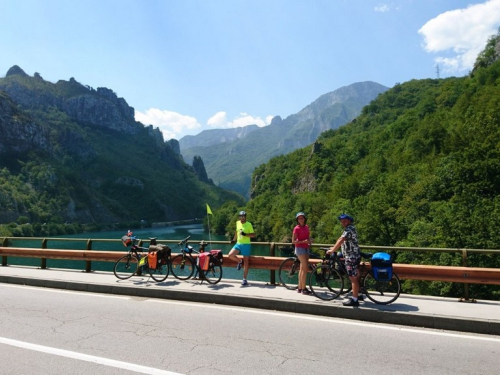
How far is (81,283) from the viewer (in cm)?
1107

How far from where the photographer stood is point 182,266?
1138 centimetres

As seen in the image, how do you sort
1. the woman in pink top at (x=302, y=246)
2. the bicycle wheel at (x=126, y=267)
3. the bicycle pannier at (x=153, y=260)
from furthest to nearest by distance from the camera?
the bicycle wheel at (x=126, y=267), the bicycle pannier at (x=153, y=260), the woman in pink top at (x=302, y=246)

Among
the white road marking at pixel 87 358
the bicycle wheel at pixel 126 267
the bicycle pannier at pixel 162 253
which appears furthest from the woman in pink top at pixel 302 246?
the bicycle wheel at pixel 126 267

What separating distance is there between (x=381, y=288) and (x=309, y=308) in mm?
1689

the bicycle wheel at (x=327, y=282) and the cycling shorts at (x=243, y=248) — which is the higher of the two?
the cycling shorts at (x=243, y=248)

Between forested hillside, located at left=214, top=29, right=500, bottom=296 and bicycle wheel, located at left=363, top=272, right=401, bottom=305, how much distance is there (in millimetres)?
25800

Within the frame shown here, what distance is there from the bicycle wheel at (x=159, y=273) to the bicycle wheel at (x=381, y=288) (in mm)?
5811

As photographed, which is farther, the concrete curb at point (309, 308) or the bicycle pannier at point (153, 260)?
the bicycle pannier at point (153, 260)

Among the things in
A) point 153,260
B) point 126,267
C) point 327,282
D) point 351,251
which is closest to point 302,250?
point 327,282

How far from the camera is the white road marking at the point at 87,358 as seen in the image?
498 centimetres

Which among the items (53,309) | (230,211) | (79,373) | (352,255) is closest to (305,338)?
(352,255)

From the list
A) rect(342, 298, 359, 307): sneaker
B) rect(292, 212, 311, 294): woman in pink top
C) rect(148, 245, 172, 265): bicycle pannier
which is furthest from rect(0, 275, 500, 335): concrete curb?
rect(148, 245, 172, 265): bicycle pannier

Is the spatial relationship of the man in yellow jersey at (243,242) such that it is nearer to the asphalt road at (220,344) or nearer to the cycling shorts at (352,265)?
the asphalt road at (220,344)

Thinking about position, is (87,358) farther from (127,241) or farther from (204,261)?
(127,241)
